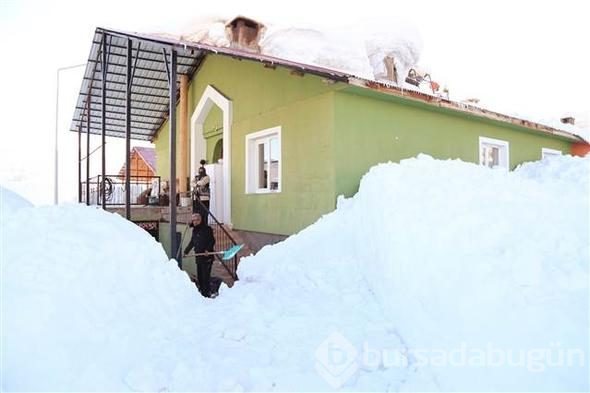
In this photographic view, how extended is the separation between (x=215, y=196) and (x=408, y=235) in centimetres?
750

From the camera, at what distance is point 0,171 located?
48062 millimetres

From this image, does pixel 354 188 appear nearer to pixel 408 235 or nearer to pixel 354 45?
pixel 408 235

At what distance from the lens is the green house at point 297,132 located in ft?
27.1

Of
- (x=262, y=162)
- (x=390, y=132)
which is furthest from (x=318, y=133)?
(x=262, y=162)

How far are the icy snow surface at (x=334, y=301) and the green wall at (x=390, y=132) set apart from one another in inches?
90.1

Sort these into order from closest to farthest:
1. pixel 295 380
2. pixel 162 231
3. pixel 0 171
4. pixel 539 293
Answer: pixel 539 293 < pixel 295 380 < pixel 162 231 < pixel 0 171

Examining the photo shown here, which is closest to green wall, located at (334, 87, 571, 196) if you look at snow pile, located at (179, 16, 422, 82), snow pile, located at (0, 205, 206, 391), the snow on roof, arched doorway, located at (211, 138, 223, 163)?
snow pile, located at (0, 205, 206, 391)

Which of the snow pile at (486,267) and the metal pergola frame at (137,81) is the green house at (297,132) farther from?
the snow pile at (486,267)

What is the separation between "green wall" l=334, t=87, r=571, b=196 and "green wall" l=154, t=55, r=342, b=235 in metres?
0.29

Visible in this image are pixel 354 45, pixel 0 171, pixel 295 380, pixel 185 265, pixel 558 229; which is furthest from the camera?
pixel 0 171

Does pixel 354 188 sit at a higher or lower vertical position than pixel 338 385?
higher

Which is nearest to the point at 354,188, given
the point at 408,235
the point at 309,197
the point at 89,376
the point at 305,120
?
the point at 309,197

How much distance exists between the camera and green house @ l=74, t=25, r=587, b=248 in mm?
8250

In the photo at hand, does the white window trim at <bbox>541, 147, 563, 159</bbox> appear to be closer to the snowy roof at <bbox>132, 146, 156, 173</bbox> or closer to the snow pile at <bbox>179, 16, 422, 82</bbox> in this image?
the snow pile at <bbox>179, 16, 422, 82</bbox>
